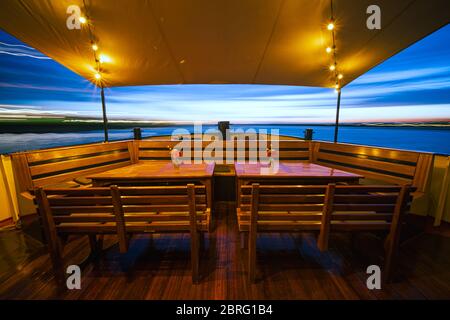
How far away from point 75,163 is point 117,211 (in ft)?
8.38

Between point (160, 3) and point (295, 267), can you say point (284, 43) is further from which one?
point (295, 267)

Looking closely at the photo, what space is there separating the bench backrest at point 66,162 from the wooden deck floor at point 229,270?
2.91 ft

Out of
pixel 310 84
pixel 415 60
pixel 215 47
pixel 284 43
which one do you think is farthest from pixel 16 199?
pixel 415 60

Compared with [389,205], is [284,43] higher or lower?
higher

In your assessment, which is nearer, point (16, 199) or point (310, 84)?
point (16, 199)

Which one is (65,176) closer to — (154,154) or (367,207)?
(154,154)

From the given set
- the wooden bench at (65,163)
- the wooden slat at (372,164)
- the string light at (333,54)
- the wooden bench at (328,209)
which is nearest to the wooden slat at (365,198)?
the wooden bench at (328,209)

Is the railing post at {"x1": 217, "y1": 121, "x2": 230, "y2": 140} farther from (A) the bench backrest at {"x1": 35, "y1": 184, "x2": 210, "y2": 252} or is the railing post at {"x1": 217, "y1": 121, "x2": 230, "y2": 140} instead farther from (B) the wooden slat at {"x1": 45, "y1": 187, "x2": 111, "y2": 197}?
(B) the wooden slat at {"x1": 45, "y1": 187, "x2": 111, "y2": 197}

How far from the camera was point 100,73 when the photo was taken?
393 centimetres

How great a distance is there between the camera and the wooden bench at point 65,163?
249cm

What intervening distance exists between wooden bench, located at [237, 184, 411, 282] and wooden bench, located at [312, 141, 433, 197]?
38.1 inches

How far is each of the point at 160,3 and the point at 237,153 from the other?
288 cm

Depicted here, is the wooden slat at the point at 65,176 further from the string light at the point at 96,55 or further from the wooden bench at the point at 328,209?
the wooden bench at the point at 328,209

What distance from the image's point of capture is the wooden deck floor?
152cm
